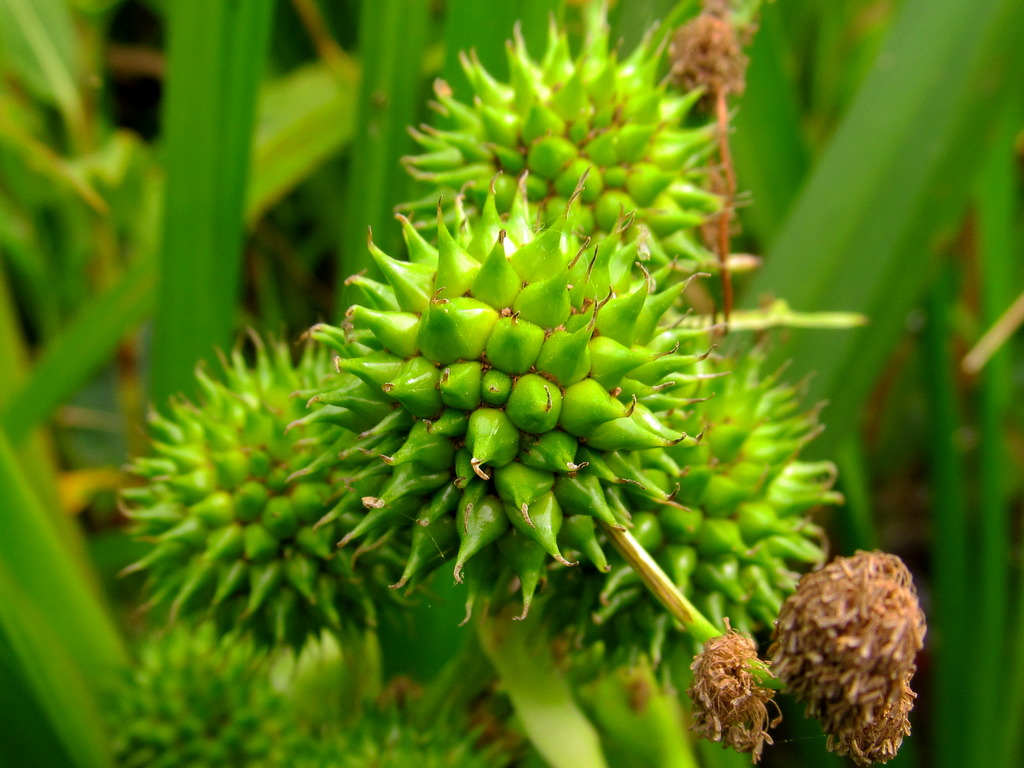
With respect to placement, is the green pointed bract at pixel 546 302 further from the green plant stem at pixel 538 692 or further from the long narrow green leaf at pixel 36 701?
the long narrow green leaf at pixel 36 701

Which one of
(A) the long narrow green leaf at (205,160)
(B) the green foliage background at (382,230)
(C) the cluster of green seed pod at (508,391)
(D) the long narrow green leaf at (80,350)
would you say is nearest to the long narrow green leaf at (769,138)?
(B) the green foliage background at (382,230)

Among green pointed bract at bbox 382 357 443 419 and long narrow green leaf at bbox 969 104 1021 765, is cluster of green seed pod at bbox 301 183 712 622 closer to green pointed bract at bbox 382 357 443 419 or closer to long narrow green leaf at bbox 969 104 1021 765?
green pointed bract at bbox 382 357 443 419

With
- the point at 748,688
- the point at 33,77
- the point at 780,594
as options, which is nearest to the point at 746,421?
the point at 780,594

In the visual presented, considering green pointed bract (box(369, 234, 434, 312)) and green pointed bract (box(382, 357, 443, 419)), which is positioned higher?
green pointed bract (box(369, 234, 434, 312))

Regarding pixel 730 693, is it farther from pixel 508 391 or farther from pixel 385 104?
pixel 385 104

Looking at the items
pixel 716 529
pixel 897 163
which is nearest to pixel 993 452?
pixel 897 163

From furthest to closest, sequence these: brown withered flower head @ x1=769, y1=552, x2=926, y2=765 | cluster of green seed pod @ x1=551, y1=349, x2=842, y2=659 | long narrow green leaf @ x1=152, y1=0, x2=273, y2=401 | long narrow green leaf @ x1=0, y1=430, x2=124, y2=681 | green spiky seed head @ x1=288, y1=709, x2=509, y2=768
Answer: long narrow green leaf @ x1=152, y1=0, x2=273, y2=401
long narrow green leaf @ x1=0, y1=430, x2=124, y2=681
green spiky seed head @ x1=288, y1=709, x2=509, y2=768
cluster of green seed pod @ x1=551, y1=349, x2=842, y2=659
brown withered flower head @ x1=769, y1=552, x2=926, y2=765

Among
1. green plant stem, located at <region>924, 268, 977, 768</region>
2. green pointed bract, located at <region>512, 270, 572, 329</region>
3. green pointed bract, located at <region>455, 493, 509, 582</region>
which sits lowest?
green plant stem, located at <region>924, 268, 977, 768</region>

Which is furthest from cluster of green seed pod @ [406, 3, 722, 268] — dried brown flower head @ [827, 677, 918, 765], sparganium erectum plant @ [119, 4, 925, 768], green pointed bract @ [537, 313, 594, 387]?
dried brown flower head @ [827, 677, 918, 765]
